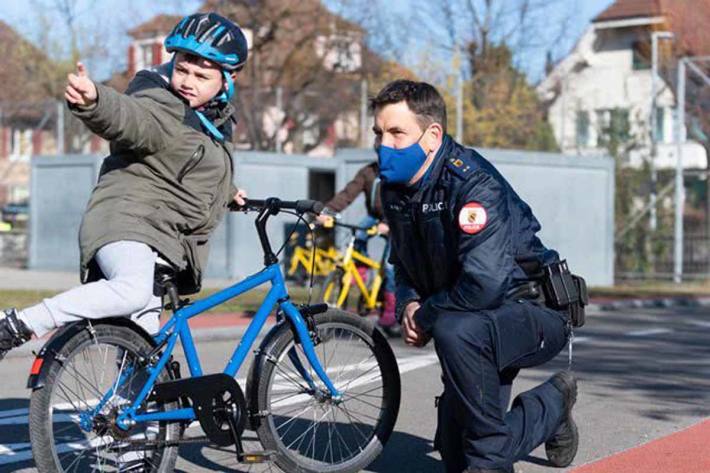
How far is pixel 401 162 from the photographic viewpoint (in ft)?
16.7

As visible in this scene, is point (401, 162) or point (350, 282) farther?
point (350, 282)

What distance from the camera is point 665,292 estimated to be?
75.0 ft

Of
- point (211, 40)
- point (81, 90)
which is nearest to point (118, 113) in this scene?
point (81, 90)

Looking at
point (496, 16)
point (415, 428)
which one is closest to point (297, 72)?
point (496, 16)

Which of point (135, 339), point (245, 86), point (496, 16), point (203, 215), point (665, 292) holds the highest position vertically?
point (496, 16)

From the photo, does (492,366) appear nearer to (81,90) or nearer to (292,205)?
(292,205)

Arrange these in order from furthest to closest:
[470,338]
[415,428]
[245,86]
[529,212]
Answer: [245,86] → [415,428] → [529,212] → [470,338]

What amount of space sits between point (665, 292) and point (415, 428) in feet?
54.6

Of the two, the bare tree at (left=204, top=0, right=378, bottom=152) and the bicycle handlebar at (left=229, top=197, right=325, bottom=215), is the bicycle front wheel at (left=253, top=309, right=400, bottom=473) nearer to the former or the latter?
the bicycle handlebar at (left=229, top=197, right=325, bottom=215)

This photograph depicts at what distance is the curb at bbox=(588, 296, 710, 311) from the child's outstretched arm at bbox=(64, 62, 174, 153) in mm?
13549

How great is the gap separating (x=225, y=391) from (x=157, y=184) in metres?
0.89

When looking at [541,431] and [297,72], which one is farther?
[297,72]

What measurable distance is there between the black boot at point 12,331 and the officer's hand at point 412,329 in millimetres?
1481

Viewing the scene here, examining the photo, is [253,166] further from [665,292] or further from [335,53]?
[335,53]
